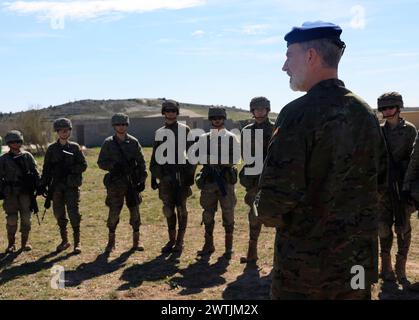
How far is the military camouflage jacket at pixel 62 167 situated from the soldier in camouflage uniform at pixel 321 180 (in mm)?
6299

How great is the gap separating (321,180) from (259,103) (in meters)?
4.94

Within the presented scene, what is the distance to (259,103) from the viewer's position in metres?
7.39

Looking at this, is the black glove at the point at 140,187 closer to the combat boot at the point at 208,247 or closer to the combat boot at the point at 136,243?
the combat boot at the point at 136,243

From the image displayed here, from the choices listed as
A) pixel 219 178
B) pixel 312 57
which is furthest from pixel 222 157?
pixel 312 57

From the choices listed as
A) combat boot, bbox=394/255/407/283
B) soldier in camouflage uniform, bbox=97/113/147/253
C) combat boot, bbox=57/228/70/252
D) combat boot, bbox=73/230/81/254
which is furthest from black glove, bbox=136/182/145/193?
combat boot, bbox=394/255/407/283

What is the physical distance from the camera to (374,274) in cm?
275

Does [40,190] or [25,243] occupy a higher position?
[40,190]

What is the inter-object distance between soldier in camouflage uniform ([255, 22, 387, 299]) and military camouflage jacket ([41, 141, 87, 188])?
630cm

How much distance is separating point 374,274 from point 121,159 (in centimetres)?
618

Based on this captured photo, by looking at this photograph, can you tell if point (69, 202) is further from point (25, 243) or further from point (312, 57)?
point (312, 57)

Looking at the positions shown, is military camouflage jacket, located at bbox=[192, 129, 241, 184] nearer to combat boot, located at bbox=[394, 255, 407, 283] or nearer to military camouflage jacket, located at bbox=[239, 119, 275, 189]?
military camouflage jacket, located at bbox=[239, 119, 275, 189]
